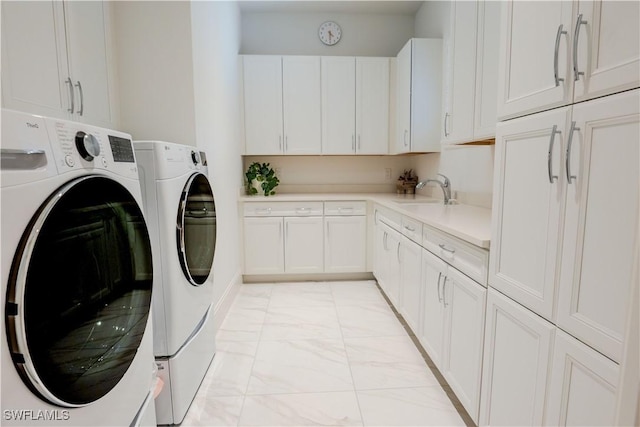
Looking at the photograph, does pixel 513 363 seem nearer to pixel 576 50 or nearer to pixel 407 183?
pixel 576 50

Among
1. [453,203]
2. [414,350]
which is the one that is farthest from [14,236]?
[453,203]

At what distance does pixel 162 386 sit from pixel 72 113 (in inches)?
49.7

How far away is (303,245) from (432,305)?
5.79ft

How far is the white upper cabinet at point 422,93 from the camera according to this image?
3018 millimetres

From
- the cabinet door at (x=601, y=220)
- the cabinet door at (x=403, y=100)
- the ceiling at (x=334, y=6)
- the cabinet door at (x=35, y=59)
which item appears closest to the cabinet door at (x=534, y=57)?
the cabinet door at (x=601, y=220)

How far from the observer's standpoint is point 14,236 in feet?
2.06

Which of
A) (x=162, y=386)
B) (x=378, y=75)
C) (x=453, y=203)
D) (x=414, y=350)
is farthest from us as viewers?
(x=378, y=75)

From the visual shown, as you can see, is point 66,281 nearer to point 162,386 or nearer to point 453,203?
point 162,386

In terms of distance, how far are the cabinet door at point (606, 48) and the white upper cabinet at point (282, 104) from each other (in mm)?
2867

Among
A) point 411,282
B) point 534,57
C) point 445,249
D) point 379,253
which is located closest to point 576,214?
point 534,57

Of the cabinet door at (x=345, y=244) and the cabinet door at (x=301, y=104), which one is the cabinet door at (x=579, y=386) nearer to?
the cabinet door at (x=345, y=244)

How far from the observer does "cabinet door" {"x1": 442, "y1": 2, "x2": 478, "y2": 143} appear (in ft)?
6.22

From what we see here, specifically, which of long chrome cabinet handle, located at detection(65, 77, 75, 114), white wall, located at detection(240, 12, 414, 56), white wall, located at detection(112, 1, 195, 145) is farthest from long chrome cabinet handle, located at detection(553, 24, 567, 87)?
white wall, located at detection(240, 12, 414, 56)

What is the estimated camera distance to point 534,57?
1.04 meters
